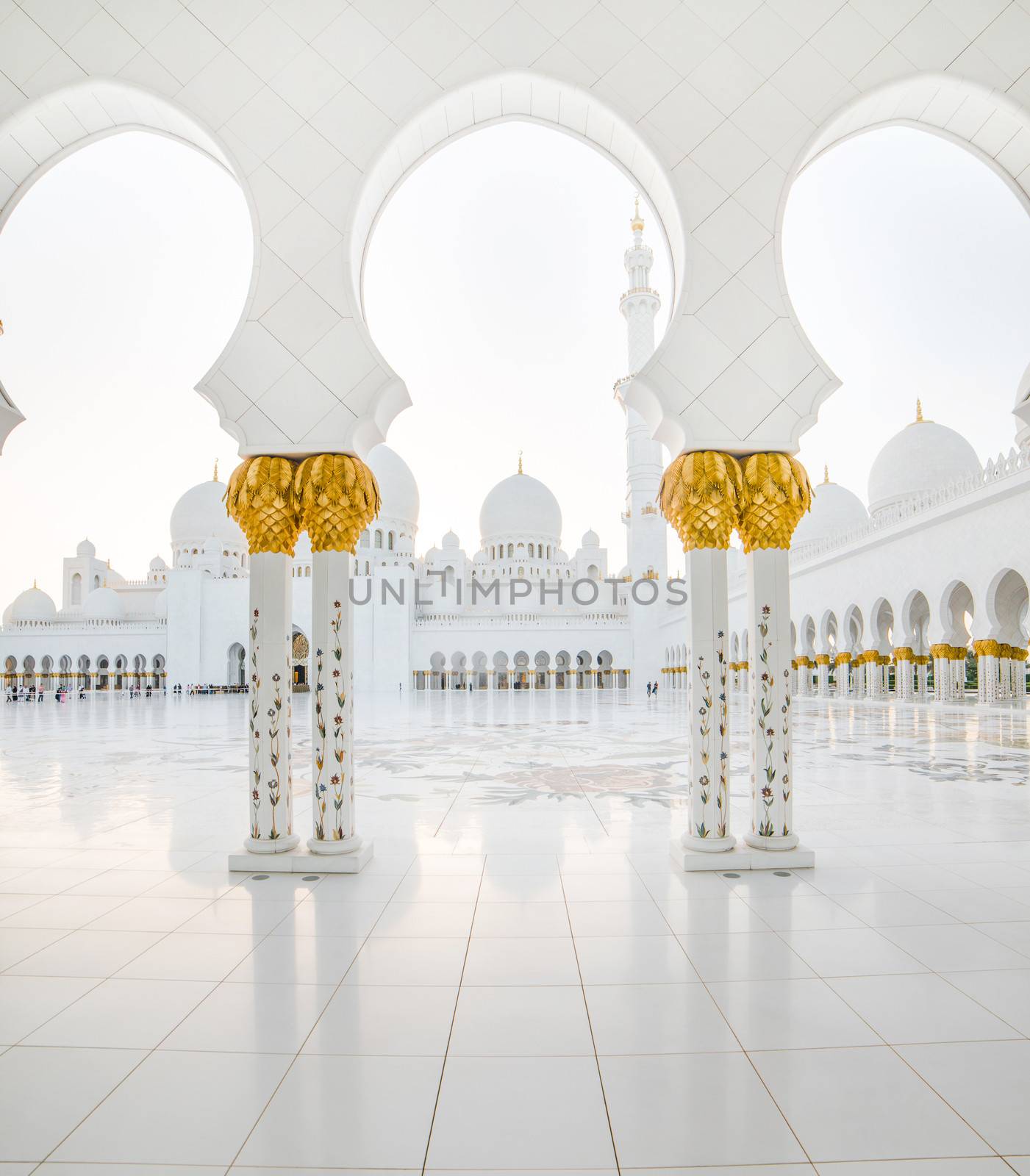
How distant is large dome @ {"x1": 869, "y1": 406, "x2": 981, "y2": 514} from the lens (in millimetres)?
16312

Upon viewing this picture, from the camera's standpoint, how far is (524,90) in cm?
312

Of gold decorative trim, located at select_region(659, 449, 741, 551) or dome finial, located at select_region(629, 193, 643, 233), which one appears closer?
gold decorative trim, located at select_region(659, 449, 741, 551)

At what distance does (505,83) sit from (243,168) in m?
1.05

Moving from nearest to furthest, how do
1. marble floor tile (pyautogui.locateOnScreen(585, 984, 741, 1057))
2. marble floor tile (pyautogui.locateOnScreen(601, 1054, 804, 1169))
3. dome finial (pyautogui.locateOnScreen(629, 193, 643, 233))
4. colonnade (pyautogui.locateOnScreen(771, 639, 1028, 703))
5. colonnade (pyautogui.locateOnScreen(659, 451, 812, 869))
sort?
marble floor tile (pyautogui.locateOnScreen(601, 1054, 804, 1169))
marble floor tile (pyautogui.locateOnScreen(585, 984, 741, 1057))
colonnade (pyautogui.locateOnScreen(659, 451, 812, 869))
colonnade (pyautogui.locateOnScreen(771, 639, 1028, 703))
dome finial (pyautogui.locateOnScreen(629, 193, 643, 233))

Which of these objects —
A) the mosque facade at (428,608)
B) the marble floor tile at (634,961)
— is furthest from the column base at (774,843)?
the mosque facade at (428,608)

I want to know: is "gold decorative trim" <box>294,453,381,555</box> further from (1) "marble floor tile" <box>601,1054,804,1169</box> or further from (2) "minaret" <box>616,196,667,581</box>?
(2) "minaret" <box>616,196,667,581</box>

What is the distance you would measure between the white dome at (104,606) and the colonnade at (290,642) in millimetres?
28003

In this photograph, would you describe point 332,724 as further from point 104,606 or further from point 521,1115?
point 104,606

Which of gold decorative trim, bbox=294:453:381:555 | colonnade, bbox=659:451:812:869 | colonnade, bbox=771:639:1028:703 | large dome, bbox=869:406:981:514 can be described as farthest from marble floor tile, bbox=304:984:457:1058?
large dome, bbox=869:406:981:514

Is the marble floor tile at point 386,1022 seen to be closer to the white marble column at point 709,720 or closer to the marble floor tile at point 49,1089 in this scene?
the marble floor tile at point 49,1089

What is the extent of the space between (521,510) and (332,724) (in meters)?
25.1

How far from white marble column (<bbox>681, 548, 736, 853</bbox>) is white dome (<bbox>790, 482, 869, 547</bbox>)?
16686 millimetres

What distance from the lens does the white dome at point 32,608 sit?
28.6m

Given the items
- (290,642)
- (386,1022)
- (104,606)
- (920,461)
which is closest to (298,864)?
(290,642)
